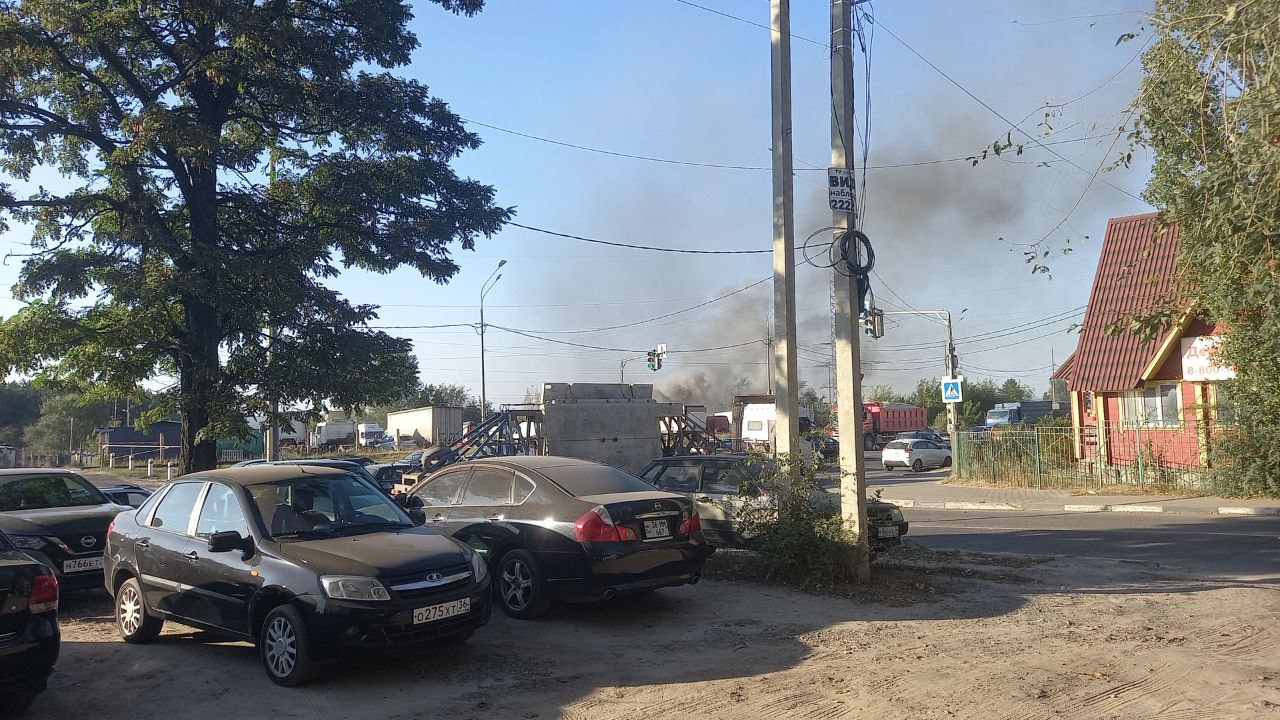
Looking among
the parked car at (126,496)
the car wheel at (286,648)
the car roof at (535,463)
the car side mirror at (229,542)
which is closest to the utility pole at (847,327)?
the car roof at (535,463)

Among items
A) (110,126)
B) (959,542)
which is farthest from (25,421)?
(959,542)

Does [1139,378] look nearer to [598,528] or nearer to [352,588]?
[598,528]

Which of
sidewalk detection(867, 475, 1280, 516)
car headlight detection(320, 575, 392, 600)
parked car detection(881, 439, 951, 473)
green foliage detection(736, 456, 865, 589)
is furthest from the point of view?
parked car detection(881, 439, 951, 473)

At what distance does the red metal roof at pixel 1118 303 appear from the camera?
978 inches

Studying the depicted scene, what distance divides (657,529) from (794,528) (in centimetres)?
205

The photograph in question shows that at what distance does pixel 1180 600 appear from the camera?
8617mm

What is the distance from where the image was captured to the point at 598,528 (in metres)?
7.90

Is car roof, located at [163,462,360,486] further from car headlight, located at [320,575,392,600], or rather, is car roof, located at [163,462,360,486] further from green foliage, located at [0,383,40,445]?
green foliage, located at [0,383,40,445]

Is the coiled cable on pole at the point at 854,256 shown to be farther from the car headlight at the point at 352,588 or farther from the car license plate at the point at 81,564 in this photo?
the car license plate at the point at 81,564

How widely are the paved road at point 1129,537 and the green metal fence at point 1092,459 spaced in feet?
15.7

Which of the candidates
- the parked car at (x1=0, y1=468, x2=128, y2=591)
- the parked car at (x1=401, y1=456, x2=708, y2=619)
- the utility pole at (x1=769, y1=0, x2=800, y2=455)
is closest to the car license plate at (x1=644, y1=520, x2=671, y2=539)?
the parked car at (x1=401, y1=456, x2=708, y2=619)

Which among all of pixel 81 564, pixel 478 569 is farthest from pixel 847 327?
pixel 81 564

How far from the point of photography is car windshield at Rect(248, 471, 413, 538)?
6.94m

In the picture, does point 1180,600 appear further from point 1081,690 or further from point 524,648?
point 524,648
